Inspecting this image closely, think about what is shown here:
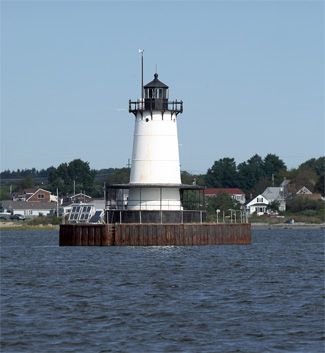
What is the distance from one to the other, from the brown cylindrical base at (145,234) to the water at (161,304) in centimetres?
502

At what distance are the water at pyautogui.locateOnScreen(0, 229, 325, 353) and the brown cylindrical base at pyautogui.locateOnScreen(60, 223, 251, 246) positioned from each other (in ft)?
16.5

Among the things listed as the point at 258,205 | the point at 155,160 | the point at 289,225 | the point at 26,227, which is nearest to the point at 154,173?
the point at 155,160

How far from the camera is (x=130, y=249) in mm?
69125

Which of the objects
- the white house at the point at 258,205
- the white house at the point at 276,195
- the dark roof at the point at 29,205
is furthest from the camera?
the dark roof at the point at 29,205

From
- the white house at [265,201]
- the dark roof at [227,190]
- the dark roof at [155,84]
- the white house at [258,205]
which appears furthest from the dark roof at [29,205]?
the dark roof at [155,84]

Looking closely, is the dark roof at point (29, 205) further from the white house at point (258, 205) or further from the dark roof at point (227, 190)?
the white house at point (258, 205)

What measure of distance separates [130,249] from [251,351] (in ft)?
125

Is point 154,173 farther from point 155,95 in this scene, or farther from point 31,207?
point 31,207

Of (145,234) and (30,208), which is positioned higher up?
(30,208)

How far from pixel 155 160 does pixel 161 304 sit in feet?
108

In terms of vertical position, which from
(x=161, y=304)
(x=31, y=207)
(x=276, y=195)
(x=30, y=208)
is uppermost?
(x=276, y=195)

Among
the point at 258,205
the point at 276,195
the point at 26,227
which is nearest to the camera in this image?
the point at 26,227

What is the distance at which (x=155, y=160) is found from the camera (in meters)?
73.0

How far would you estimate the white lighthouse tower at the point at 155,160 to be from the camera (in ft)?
240
